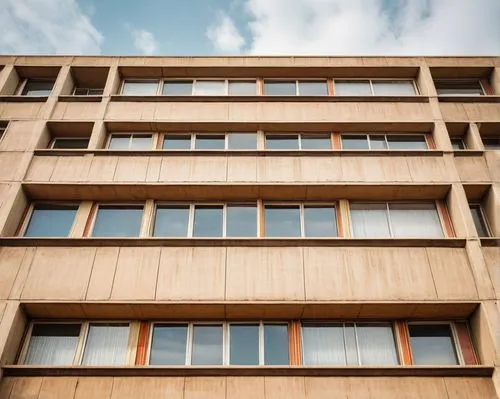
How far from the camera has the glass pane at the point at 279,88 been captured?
1773 centimetres

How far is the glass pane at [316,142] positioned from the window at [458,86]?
5788mm

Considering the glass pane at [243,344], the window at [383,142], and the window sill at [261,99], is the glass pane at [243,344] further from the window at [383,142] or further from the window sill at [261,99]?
the window sill at [261,99]

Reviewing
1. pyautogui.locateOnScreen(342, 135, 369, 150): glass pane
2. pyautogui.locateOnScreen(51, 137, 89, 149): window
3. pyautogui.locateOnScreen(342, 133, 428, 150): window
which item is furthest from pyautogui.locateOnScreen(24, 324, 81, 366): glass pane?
pyautogui.locateOnScreen(342, 133, 428, 150): window

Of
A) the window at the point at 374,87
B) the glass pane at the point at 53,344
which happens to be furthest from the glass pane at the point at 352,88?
the glass pane at the point at 53,344

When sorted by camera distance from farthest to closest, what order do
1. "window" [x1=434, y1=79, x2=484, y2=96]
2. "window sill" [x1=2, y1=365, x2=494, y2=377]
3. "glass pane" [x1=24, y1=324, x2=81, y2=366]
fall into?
"window" [x1=434, y1=79, x2=484, y2=96] → "glass pane" [x1=24, y1=324, x2=81, y2=366] → "window sill" [x1=2, y1=365, x2=494, y2=377]

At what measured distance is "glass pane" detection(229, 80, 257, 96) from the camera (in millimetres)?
17734

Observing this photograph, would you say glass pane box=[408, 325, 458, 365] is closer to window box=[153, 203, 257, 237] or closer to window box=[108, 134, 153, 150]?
window box=[153, 203, 257, 237]

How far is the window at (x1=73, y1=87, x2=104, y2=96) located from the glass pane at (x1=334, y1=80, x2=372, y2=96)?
10.1 metres

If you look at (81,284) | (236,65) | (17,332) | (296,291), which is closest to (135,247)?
(81,284)

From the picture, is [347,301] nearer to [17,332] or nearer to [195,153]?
[195,153]

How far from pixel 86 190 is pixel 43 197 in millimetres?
1553

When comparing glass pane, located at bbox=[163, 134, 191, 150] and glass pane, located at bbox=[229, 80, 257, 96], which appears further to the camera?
glass pane, located at bbox=[229, 80, 257, 96]

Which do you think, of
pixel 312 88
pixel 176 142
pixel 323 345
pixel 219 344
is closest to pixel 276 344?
pixel 323 345

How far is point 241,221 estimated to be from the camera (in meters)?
13.9
